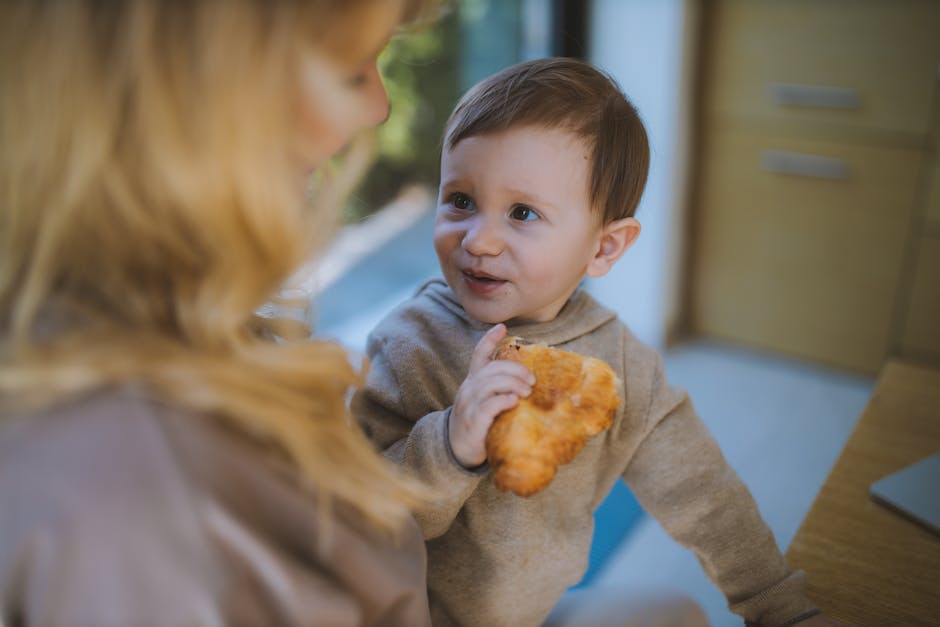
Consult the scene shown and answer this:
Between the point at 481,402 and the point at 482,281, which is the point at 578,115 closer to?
the point at 482,281

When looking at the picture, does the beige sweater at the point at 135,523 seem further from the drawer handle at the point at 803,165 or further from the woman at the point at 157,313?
the drawer handle at the point at 803,165

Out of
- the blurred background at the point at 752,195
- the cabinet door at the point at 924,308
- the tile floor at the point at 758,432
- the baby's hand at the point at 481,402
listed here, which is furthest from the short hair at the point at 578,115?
the cabinet door at the point at 924,308

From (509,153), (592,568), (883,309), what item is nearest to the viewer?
(509,153)

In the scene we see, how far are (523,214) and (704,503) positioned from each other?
381 mm

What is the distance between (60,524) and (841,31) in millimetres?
2402

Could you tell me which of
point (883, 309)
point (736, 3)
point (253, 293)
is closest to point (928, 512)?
point (253, 293)

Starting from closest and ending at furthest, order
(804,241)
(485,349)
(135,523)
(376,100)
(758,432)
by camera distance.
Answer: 1. (135,523)
2. (376,100)
3. (485,349)
4. (758,432)
5. (804,241)

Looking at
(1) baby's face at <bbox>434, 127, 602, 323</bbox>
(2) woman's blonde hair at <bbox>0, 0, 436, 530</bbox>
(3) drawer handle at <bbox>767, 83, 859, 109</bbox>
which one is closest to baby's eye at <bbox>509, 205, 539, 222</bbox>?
(1) baby's face at <bbox>434, 127, 602, 323</bbox>

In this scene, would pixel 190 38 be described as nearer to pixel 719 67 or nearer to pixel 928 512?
pixel 928 512

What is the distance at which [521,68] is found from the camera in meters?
0.90

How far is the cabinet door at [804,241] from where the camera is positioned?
7.72ft

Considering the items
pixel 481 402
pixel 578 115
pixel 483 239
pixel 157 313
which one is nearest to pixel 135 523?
pixel 157 313

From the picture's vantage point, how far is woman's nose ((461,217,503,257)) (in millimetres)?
833

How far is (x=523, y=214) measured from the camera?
0.86 m
